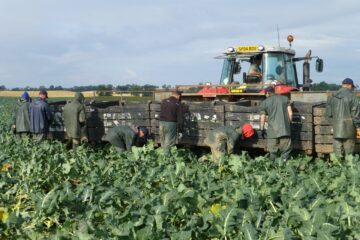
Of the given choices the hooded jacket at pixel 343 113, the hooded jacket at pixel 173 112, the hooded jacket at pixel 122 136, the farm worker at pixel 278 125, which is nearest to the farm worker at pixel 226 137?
the farm worker at pixel 278 125

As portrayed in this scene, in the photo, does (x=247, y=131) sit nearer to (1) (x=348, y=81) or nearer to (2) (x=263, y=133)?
(2) (x=263, y=133)

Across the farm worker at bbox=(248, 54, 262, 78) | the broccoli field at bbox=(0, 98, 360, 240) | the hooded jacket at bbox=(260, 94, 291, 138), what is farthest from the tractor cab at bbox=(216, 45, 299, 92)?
the broccoli field at bbox=(0, 98, 360, 240)

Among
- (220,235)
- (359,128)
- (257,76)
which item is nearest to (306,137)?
(359,128)

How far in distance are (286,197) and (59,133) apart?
9.24 meters

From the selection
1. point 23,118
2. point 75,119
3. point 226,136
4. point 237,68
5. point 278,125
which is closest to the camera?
point 278,125

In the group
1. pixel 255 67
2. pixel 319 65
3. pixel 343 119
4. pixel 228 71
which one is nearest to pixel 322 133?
pixel 343 119

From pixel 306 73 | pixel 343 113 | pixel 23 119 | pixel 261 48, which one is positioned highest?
pixel 261 48

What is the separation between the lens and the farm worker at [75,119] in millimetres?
12188

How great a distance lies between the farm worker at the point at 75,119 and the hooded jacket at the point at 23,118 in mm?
1056

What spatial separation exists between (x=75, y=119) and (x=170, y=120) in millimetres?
2566

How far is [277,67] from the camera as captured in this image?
42.8 ft

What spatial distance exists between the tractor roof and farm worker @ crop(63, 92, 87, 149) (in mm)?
3899

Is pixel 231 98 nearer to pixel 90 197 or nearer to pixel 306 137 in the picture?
pixel 306 137

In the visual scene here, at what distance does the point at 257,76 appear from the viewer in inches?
517
